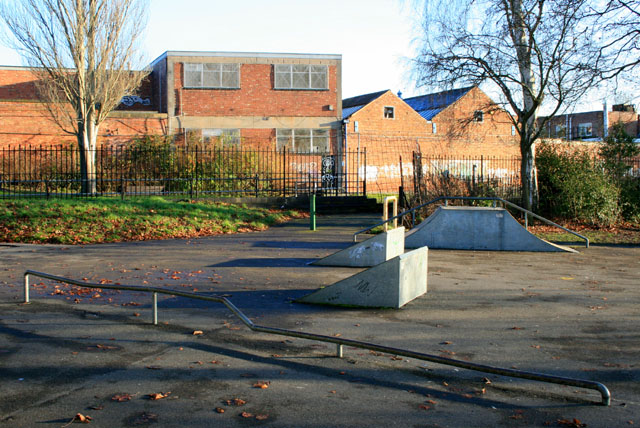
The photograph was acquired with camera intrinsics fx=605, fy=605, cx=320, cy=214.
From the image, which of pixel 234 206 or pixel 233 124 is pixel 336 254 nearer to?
pixel 234 206

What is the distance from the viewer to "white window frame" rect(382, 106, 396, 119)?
39.3m

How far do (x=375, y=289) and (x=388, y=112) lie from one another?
32.4 meters

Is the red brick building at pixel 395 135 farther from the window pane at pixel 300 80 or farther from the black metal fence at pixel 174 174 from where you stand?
the black metal fence at pixel 174 174

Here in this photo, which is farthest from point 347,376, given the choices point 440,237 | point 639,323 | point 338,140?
point 338,140

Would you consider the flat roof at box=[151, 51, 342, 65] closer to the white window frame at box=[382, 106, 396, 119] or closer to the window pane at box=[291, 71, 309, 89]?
the window pane at box=[291, 71, 309, 89]

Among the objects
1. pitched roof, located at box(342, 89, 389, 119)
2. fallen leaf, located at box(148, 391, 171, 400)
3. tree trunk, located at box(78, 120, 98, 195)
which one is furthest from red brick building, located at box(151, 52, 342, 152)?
fallen leaf, located at box(148, 391, 171, 400)

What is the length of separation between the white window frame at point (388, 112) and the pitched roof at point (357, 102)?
98 centimetres

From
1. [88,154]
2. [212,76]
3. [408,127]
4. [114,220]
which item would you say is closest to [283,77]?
[212,76]

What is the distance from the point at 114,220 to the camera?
1709 centimetres

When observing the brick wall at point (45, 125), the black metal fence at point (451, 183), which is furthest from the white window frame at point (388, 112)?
the black metal fence at point (451, 183)

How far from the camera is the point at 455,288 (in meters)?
9.77

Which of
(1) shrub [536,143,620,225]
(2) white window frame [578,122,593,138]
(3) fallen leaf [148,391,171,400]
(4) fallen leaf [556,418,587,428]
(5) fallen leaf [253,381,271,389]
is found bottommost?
(4) fallen leaf [556,418,587,428]

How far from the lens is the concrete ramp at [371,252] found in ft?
37.4

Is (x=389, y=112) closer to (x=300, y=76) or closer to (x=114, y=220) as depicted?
(x=300, y=76)
